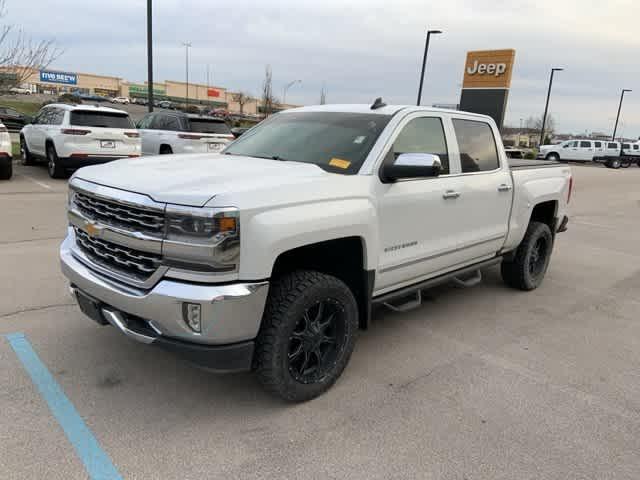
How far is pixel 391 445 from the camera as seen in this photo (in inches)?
113

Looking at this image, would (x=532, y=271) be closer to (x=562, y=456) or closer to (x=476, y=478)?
(x=562, y=456)

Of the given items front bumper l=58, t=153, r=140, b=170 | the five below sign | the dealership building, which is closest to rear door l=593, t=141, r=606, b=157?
the five below sign

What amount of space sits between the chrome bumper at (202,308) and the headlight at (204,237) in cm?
13

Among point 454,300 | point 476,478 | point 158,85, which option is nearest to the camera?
point 476,478

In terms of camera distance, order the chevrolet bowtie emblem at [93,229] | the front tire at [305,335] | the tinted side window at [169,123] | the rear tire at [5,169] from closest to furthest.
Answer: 1. the front tire at [305,335]
2. the chevrolet bowtie emblem at [93,229]
3. the rear tire at [5,169]
4. the tinted side window at [169,123]

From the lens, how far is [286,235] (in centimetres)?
285

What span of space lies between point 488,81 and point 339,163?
23701 mm

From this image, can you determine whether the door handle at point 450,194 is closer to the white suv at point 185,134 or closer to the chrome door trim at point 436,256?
the chrome door trim at point 436,256

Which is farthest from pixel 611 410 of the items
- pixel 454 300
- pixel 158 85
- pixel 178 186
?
pixel 158 85

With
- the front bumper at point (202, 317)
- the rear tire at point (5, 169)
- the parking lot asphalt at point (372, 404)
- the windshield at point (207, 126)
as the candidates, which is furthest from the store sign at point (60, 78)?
the front bumper at point (202, 317)

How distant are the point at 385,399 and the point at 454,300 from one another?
2314 mm

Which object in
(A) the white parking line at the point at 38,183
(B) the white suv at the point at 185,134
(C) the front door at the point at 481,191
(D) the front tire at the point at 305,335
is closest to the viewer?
(D) the front tire at the point at 305,335

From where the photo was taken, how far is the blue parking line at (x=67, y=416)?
2.58 metres

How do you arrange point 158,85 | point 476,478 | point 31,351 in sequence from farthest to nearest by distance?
point 158,85
point 31,351
point 476,478
